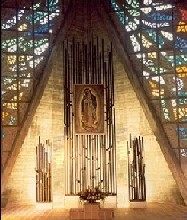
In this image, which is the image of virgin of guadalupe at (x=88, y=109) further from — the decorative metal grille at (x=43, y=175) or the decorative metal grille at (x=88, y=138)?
the decorative metal grille at (x=43, y=175)

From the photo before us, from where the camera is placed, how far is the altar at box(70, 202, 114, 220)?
25.7ft

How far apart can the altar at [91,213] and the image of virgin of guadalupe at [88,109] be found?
9.36 ft

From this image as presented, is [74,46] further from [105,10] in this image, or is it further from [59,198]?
[59,198]

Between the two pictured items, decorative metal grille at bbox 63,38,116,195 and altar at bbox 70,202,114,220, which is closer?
altar at bbox 70,202,114,220

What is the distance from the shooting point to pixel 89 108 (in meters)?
10.6

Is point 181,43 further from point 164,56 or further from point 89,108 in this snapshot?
point 89,108

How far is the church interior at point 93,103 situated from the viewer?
10.4 metres

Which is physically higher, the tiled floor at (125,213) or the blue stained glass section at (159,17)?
the blue stained glass section at (159,17)

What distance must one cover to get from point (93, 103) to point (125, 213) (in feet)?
10.3

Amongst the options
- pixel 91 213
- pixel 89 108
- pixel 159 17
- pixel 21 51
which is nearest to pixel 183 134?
pixel 89 108

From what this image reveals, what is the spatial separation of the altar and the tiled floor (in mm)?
231

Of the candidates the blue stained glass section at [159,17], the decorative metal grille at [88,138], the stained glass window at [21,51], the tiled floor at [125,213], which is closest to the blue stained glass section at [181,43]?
the blue stained glass section at [159,17]

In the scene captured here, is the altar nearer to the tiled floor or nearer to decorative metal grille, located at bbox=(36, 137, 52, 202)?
the tiled floor

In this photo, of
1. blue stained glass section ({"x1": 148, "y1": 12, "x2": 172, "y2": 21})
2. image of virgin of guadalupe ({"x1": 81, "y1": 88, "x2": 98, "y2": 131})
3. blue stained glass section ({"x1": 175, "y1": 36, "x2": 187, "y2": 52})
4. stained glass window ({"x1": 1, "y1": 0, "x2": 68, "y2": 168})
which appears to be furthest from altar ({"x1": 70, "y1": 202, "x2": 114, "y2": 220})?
blue stained glass section ({"x1": 148, "y1": 12, "x2": 172, "y2": 21})
